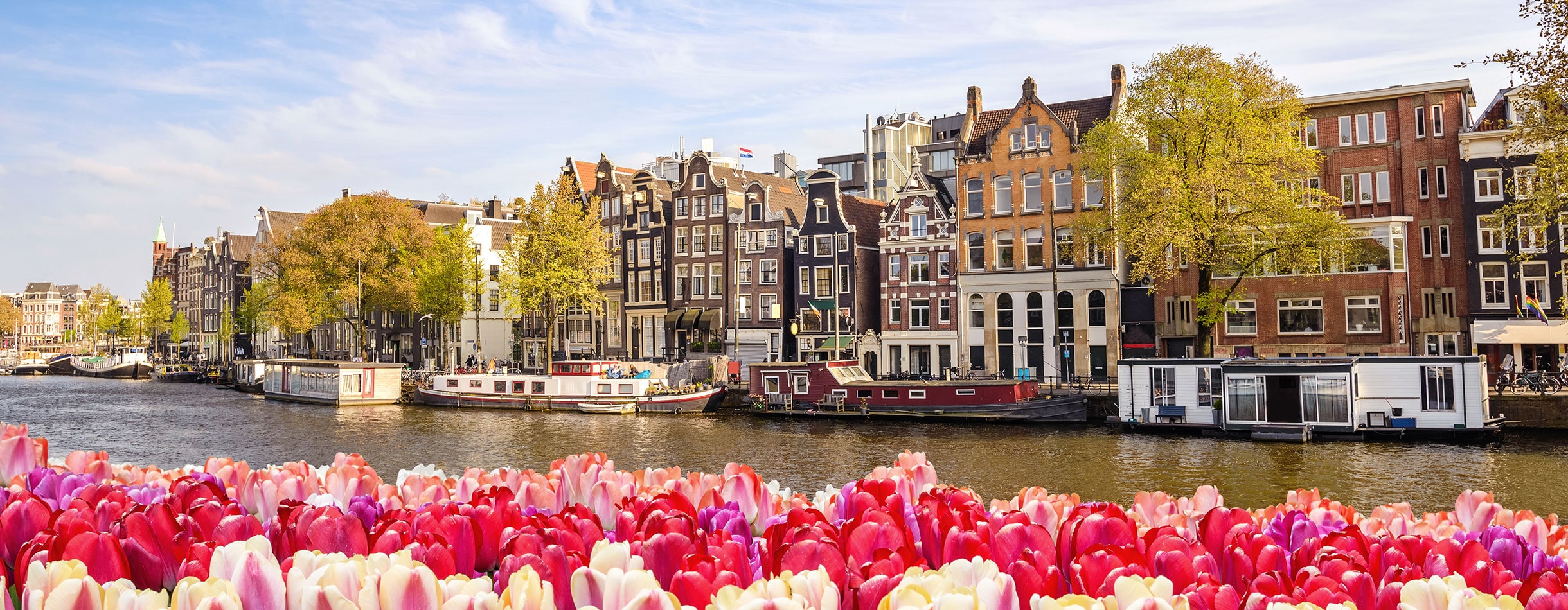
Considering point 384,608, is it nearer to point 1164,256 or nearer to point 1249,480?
point 1249,480

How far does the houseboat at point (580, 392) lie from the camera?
4925 centimetres

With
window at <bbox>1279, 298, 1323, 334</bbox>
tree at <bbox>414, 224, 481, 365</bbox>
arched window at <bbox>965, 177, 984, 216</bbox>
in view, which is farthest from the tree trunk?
tree at <bbox>414, 224, 481, 365</bbox>

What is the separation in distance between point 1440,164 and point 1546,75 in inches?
816

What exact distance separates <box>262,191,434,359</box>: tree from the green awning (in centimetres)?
2862

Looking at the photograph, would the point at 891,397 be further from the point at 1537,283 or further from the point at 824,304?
the point at 1537,283

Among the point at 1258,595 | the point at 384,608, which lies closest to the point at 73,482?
the point at 384,608

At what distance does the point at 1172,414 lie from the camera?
37031 mm

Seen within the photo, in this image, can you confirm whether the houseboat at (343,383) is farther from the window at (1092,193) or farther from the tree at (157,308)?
the tree at (157,308)

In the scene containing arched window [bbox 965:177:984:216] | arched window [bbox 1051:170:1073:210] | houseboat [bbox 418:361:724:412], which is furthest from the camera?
arched window [bbox 965:177:984:216]

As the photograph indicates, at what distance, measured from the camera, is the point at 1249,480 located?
86.4ft

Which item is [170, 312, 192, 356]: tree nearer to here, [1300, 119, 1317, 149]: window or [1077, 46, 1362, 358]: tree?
[1077, 46, 1362, 358]: tree

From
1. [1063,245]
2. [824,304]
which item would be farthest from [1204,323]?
[824,304]

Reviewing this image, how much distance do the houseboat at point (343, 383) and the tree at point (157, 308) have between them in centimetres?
6612

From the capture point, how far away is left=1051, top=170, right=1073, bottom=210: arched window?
53.5 m
